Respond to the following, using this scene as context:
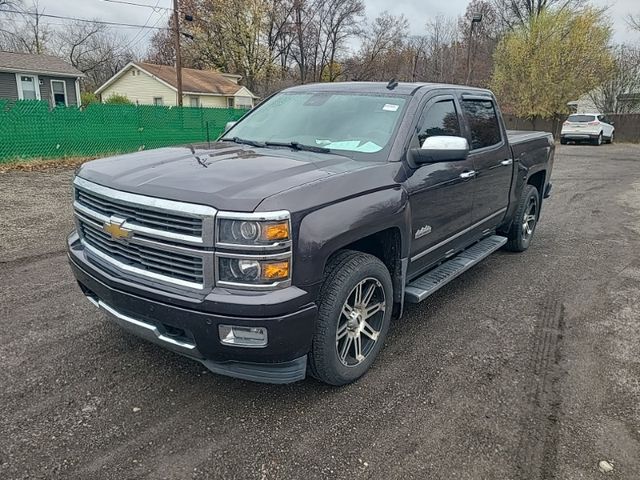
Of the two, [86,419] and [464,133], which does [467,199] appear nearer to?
[464,133]

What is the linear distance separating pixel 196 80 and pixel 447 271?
1392 inches

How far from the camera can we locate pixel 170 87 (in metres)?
35.0

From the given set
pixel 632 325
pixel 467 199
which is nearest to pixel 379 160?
pixel 467 199

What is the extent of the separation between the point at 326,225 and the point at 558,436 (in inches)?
69.8

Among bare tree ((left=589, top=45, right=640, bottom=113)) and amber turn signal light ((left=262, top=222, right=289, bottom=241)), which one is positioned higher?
bare tree ((left=589, top=45, right=640, bottom=113))

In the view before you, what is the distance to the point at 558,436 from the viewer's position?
271 cm

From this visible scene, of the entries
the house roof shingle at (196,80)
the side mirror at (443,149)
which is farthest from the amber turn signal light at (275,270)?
the house roof shingle at (196,80)

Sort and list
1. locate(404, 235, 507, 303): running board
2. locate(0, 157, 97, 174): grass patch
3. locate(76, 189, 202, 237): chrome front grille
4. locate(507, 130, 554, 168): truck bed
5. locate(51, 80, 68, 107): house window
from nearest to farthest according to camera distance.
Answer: locate(76, 189, 202, 237): chrome front grille < locate(404, 235, 507, 303): running board < locate(507, 130, 554, 168): truck bed < locate(0, 157, 97, 174): grass patch < locate(51, 80, 68, 107): house window

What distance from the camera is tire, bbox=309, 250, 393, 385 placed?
2.80 meters

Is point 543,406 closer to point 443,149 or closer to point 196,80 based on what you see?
point 443,149

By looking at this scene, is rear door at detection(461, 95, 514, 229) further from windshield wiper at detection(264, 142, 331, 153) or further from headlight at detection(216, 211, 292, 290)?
headlight at detection(216, 211, 292, 290)

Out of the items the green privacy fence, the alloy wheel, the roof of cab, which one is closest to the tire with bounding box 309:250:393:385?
the alloy wheel

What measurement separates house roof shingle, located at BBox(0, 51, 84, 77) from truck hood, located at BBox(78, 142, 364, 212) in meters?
28.6

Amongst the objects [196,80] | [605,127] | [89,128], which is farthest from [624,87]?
[89,128]
